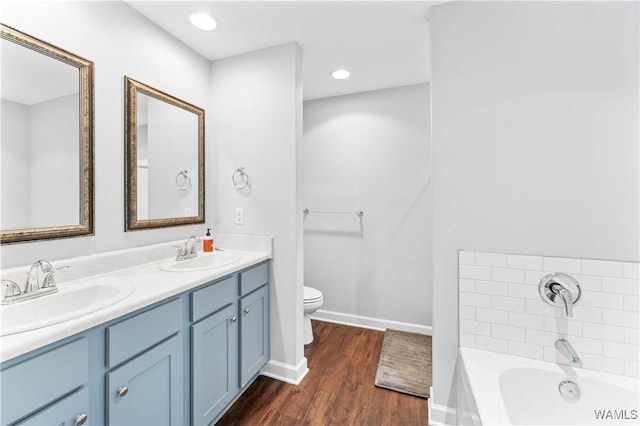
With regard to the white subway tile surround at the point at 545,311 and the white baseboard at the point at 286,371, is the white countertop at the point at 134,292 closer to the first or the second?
the white baseboard at the point at 286,371

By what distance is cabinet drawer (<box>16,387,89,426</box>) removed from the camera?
2.77ft

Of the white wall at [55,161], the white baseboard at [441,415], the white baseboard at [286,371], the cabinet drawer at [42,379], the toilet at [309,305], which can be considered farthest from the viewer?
the toilet at [309,305]

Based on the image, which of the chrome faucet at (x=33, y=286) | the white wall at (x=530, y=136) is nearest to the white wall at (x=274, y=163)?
the white wall at (x=530, y=136)

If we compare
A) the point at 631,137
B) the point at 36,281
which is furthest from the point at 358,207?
the point at 36,281

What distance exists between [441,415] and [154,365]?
5.02ft

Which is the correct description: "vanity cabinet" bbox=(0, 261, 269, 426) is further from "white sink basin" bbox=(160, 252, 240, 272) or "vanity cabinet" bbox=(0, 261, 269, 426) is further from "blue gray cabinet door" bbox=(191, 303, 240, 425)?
"white sink basin" bbox=(160, 252, 240, 272)

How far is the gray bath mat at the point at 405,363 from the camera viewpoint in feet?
6.35

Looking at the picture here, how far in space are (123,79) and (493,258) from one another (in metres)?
2.29

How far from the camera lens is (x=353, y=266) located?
2.94 m

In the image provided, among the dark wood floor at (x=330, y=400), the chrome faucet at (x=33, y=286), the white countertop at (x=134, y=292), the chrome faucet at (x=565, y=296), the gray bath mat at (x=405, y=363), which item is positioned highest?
the chrome faucet at (x=33, y=286)

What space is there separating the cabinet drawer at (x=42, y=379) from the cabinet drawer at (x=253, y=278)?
87 cm

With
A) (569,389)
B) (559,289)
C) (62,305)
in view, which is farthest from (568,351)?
(62,305)

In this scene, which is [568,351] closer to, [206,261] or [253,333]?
[253,333]

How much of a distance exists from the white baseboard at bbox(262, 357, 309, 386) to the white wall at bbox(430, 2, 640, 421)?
90cm
